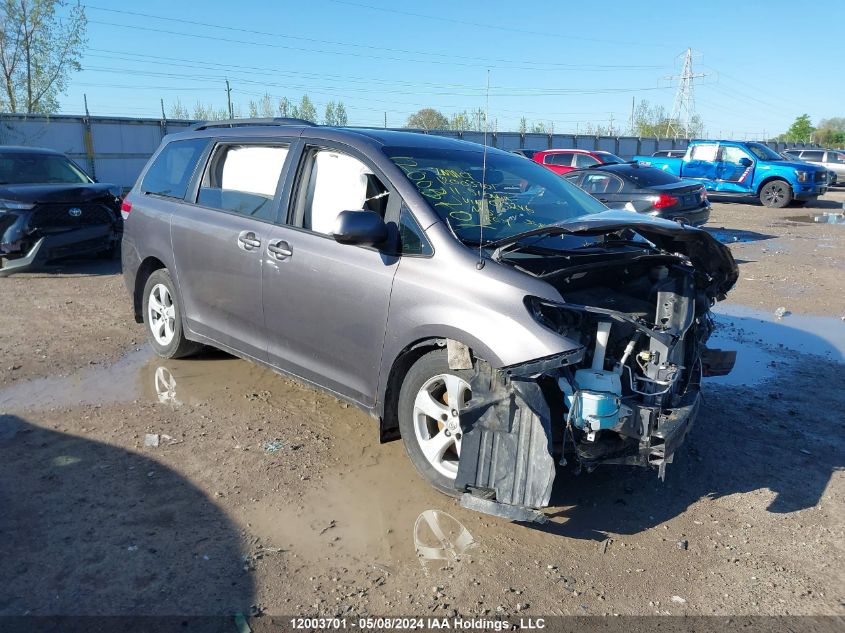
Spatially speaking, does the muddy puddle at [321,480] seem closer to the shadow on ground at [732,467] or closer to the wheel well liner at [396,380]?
the wheel well liner at [396,380]

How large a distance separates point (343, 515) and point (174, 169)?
141 inches

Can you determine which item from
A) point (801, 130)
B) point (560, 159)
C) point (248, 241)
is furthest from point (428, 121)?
point (801, 130)

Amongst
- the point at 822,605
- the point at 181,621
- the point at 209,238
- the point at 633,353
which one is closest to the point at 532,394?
the point at 633,353

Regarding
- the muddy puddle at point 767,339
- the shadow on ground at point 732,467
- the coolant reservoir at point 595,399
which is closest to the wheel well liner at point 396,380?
the coolant reservoir at point 595,399

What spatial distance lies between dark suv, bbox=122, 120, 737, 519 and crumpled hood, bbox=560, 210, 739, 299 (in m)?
0.02

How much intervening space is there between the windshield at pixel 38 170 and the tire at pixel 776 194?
1914 centimetres

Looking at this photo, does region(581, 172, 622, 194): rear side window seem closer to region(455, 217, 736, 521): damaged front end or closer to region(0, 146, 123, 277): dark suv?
region(0, 146, 123, 277): dark suv

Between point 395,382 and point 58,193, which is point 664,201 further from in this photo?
point 58,193

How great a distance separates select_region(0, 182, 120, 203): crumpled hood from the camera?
8.91 m

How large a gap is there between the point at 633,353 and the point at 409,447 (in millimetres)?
1344

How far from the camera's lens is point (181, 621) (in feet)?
9.27

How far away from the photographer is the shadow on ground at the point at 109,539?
2.94 metres

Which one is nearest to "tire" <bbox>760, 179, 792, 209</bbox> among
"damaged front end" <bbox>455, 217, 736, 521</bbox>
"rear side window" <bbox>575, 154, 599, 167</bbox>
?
"rear side window" <bbox>575, 154, 599, 167</bbox>

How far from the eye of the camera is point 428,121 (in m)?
33.0
